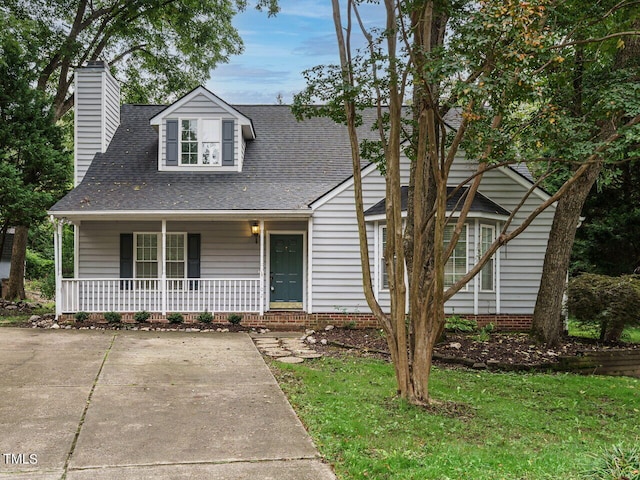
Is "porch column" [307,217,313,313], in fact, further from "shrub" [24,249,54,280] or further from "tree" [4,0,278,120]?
→ "shrub" [24,249,54,280]

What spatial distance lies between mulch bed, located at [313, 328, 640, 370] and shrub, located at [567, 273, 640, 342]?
40 cm

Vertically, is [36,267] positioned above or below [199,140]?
below

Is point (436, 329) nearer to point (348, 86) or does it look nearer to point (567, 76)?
point (348, 86)

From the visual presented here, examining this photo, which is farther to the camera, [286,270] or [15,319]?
[286,270]

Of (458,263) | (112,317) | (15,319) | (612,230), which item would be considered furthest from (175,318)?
(612,230)

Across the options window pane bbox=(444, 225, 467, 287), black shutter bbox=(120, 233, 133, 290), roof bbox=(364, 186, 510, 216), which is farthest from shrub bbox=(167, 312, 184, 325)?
window pane bbox=(444, 225, 467, 287)

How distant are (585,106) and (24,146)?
1306 centimetres

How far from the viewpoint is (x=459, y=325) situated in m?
11.6

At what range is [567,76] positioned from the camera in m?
8.03

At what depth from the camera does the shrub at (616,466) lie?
11.9 ft

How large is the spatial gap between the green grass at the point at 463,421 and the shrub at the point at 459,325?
114 inches

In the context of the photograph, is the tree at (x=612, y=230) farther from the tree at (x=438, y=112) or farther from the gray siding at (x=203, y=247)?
the tree at (x=438, y=112)

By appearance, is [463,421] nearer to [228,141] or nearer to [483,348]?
[483,348]

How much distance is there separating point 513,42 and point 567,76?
3.15 m
